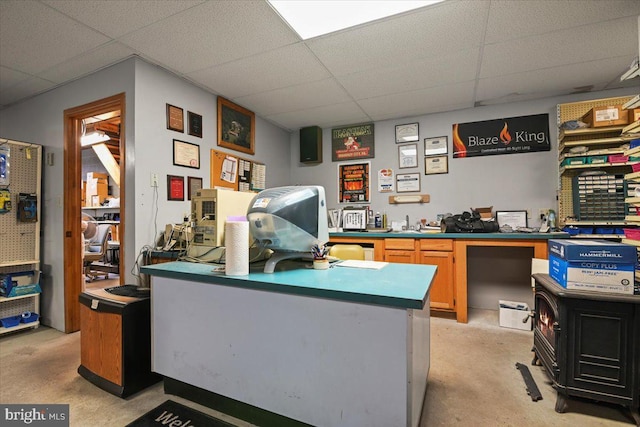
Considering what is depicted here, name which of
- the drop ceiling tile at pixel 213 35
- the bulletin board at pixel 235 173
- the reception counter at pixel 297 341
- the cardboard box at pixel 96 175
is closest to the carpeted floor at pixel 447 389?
the reception counter at pixel 297 341

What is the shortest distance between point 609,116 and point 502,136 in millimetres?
971

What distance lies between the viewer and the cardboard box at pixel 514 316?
316 centimetres

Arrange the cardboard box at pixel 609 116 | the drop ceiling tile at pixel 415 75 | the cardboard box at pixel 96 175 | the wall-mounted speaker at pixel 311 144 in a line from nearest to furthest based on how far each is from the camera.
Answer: the drop ceiling tile at pixel 415 75 < the cardboard box at pixel 609 116 < the wall-mounted speaker at pixel 311 144 < the cardboard box at pixel 96 175

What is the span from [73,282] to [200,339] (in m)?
2.44

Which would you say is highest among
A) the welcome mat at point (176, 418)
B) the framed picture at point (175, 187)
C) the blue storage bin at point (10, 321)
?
the framed picture at point (175, 187)

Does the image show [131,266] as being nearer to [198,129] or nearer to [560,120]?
[198,129]

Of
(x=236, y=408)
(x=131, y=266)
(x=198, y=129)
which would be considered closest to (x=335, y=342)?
(x=236, y=408)

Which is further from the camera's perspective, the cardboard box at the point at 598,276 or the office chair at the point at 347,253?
the office chair at the point at 347,253

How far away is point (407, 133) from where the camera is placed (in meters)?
4.24

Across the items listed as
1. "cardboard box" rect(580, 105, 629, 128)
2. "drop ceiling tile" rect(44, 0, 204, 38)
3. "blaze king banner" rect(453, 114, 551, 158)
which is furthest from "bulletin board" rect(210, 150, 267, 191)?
"cardboard box" rect(580, 105, 629, 128)

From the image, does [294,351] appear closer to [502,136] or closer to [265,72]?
[265,72]

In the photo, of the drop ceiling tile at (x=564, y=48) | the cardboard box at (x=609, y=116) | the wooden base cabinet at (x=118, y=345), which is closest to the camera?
the wooden base cabinet at (x=118, y=345)

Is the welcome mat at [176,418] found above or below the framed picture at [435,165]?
below

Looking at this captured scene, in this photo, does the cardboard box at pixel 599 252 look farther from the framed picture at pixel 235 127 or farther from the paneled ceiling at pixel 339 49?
the framed picture at pixel 235 127
